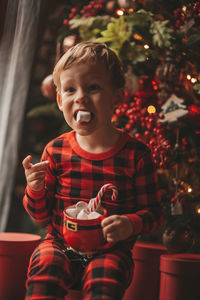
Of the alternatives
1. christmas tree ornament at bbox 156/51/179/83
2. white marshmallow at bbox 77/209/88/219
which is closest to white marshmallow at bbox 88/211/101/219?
white marshmallow at bbox 77/209/88/219

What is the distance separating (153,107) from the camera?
1.03 meters

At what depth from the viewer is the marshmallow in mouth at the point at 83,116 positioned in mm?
747


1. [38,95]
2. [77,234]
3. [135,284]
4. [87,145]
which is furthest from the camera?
[38,95]

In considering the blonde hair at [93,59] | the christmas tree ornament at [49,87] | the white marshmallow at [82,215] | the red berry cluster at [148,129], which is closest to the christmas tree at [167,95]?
the red berry cluster at [148,129]

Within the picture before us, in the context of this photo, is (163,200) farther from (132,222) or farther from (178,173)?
(132,222)

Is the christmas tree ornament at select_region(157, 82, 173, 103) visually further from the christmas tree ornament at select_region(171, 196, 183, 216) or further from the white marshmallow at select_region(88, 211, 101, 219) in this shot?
the white marshmallow at select_region(88, 211, 101, 219)

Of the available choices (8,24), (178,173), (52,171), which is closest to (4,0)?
(8,24)

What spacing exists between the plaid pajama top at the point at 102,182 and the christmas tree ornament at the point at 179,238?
0.19m

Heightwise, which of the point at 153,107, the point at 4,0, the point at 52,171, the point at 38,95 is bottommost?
the point at 52,171

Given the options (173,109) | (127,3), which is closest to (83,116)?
(173,109)

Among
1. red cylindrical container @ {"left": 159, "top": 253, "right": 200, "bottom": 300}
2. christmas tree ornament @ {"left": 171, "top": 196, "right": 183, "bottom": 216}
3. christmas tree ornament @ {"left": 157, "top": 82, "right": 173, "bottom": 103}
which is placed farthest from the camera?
christmas tree ornament @ {"left": 157, "top": 82, "right": 173, "bottom": 103}

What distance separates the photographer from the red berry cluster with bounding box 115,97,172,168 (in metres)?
0.99

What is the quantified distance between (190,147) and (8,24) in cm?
64

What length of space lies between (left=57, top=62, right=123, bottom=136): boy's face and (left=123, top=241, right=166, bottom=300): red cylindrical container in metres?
0.44
